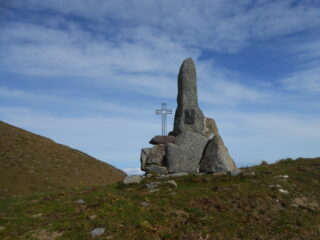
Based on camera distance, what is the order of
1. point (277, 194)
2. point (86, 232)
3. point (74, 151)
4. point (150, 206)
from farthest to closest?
point (74, 151) → point (277, 194) → point (150, 206) → point (86, 232)

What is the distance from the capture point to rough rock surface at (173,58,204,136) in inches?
1144

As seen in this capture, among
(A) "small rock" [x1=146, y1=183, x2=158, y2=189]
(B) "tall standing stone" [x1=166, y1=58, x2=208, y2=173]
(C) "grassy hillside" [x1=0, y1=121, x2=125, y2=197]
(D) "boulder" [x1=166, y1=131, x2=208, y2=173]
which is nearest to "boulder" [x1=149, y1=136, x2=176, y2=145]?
(B) "tall standing stone" [x1=166, y1=58, x2=208, y2=173]

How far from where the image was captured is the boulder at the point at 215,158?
27.0 metres

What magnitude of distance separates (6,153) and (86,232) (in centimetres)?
3997

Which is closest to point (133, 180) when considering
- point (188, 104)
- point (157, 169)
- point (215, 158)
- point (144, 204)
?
point (157, 169)

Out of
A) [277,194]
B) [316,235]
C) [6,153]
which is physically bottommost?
[316,235]

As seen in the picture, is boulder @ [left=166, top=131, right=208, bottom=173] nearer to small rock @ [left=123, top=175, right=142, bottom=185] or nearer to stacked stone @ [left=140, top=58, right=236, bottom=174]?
stacked stone @ [left=140, top=58, right=236, bottom=174]

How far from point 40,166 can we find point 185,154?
95.7 ft

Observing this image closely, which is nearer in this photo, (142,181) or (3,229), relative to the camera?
(3,229)

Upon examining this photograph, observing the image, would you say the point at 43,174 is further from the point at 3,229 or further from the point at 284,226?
the point at 284,226

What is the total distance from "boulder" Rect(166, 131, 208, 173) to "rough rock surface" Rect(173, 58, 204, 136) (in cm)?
120

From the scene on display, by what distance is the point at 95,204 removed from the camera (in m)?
18.9

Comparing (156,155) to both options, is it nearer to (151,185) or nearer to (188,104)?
(188,104)

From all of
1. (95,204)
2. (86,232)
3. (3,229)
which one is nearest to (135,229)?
(86,232)
